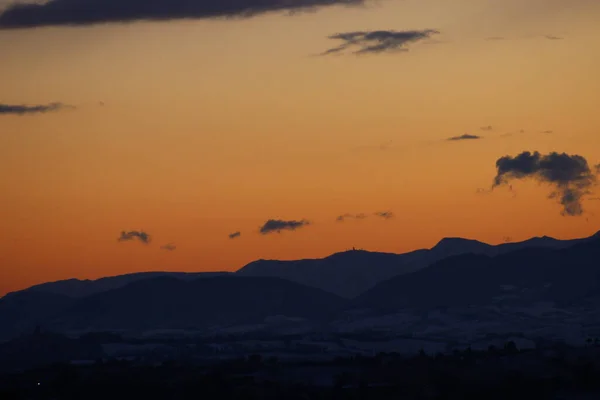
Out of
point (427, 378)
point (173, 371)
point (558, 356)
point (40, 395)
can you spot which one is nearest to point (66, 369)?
point (173, 371)

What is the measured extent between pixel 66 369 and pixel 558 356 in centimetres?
6704

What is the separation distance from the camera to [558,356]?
19162 cm

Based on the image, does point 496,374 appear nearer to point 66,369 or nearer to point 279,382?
point 279,382

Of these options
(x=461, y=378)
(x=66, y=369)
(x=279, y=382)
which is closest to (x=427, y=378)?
(x=461, y=378)

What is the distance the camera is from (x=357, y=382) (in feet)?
578

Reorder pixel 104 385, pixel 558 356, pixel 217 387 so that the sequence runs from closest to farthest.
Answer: pixel 217 387 → pixel 104 385 → pixel 558 356

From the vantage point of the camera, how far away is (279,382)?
6983 inches

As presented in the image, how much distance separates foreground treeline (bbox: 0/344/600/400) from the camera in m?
159

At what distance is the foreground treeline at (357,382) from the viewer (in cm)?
15875

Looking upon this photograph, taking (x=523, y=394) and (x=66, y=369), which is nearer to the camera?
(x=523, y=394)

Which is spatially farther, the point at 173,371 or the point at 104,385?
the point at 173,371

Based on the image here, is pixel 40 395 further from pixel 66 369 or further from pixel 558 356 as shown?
pixel 558 356

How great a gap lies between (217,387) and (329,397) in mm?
16302

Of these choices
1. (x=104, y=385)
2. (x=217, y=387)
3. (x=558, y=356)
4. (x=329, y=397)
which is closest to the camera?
(x=329, y=397)
